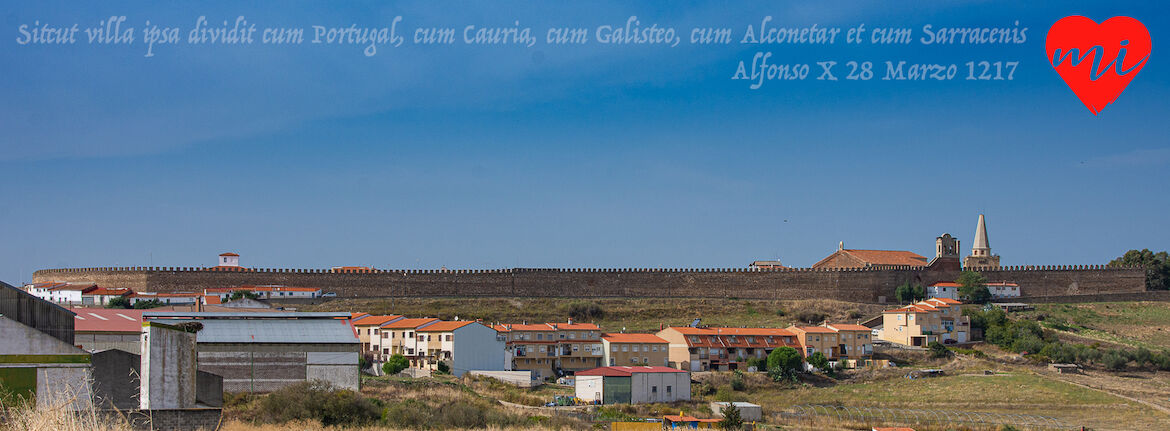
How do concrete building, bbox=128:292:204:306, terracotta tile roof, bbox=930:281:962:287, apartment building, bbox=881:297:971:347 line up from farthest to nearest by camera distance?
terracotta tile roof, bbox=930:281:962:287 → concrete building, bbox=128:292:204:306 → apartment building, bbox=881:297:971:347

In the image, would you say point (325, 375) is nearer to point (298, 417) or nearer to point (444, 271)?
point (298, 417)

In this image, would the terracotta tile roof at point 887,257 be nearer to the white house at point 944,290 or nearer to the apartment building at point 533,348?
the white house at point 944,290

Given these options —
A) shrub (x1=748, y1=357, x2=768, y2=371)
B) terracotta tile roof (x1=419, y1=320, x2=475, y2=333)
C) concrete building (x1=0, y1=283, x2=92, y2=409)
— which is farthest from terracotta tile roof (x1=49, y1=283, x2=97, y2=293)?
concrete building (x1=0, y1=283, x2=92, y2=409)

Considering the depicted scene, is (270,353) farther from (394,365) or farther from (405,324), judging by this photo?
(405,324)

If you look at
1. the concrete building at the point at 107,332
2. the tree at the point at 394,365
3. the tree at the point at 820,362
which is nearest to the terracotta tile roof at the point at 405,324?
the tree at the point at 394,365

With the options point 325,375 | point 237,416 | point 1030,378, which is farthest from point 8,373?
point 1030,378

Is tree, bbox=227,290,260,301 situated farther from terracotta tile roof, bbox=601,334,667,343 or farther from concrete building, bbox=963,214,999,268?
concrete building, bbox=963,214,999,268
